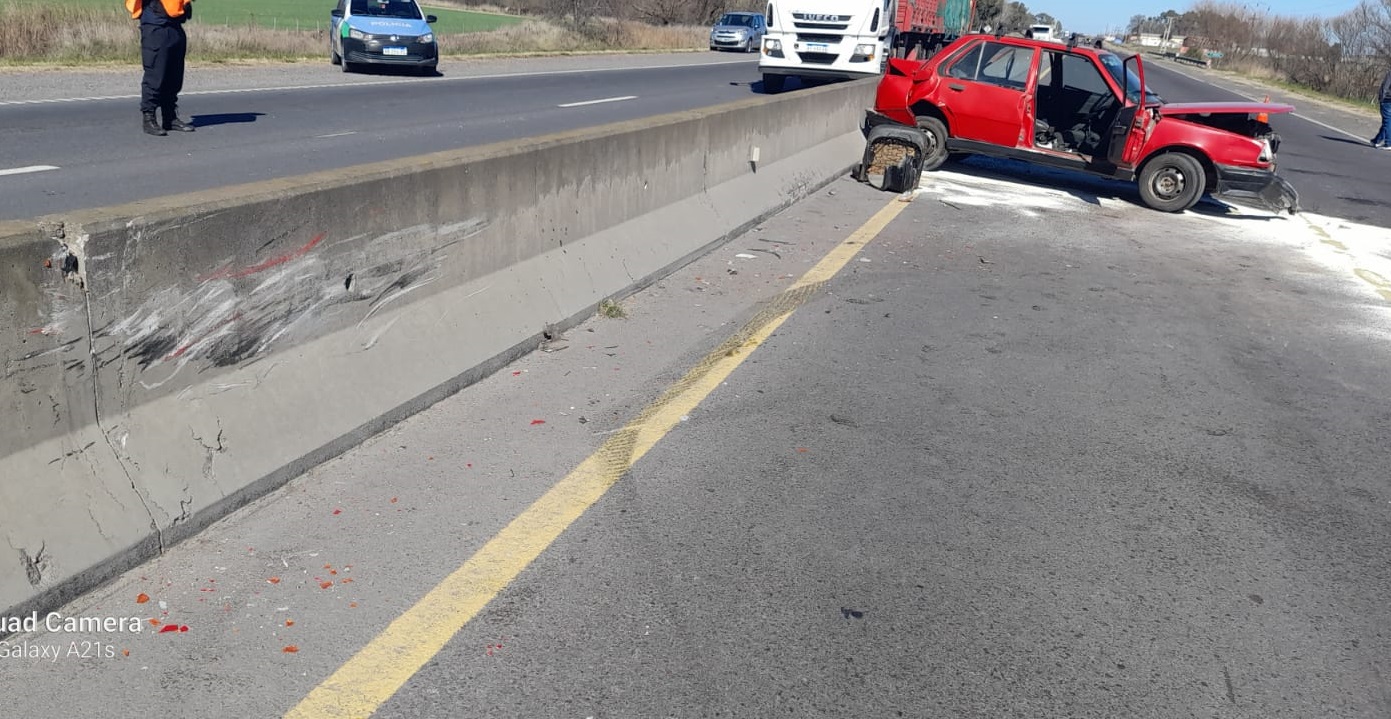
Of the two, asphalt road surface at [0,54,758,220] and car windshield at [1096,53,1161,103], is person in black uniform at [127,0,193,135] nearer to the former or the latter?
asphalt road surface at [0,54,758,220]

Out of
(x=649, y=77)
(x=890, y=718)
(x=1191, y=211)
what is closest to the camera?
(x=890, y=718)

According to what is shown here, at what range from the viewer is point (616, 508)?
469 cm

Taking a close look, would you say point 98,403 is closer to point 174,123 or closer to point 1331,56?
point 174,123

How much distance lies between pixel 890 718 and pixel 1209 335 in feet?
19.0

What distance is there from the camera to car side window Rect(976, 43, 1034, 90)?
14.8m

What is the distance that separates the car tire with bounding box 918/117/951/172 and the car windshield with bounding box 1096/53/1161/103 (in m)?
2.11

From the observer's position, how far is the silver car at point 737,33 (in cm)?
5350

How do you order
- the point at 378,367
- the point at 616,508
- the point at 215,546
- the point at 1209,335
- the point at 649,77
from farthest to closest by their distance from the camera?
the point at 649,77 → the point at 1209,335 → the point at 378,367 → the point at 616,508 → the point at 215,546

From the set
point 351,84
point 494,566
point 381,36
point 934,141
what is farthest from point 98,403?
point 381,36

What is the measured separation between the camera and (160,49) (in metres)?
12.5

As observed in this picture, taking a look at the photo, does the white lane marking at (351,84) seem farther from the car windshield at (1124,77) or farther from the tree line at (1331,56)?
the tree line at (1331,56)

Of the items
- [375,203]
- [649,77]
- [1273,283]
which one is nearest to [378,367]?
[375,203]

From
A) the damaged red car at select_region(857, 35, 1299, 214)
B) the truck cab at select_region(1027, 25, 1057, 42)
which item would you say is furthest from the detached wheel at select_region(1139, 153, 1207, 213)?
the truck cab at select_region(1027, 25, 1057, 42)

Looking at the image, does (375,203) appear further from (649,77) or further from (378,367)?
(649,77)
